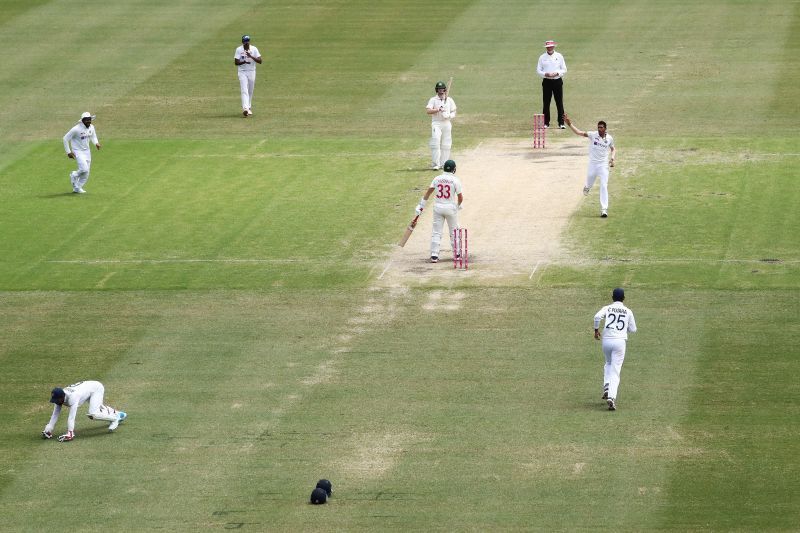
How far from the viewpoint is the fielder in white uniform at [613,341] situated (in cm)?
2442

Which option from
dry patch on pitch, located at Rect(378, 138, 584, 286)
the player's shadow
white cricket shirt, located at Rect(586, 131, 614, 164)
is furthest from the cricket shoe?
the player's shadow

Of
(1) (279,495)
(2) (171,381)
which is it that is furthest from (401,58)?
(1) (279,495)

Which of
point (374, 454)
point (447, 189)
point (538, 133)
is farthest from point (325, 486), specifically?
point (538, 133)

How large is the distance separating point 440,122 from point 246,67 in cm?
877

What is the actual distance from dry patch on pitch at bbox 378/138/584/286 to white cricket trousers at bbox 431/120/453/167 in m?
0.44

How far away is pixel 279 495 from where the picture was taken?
21.8m

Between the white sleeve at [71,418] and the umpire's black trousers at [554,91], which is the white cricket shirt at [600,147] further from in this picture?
the white sleeve at [71,418]

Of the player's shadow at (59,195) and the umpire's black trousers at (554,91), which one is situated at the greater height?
the umpire's black trousers at (554,91)

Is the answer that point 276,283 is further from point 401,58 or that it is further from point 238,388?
point 401,58

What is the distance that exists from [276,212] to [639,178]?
883cm

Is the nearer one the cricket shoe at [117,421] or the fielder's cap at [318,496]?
the fielder's cap at [318,496]

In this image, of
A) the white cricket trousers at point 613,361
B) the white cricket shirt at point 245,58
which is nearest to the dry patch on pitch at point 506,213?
the white cricket trousers at point 613,361

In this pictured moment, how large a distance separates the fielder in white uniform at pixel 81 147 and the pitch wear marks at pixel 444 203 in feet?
31.7

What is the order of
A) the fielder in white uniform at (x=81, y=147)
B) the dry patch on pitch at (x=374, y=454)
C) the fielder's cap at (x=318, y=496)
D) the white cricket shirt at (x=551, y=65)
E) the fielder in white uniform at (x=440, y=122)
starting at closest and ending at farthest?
the fielder's cap at (x=318, y=496) < the dry patch on pitch at (x=374, y=454) < the fielder in white uniform at (x=81, y=147) < the fielder in white uniform at (x=440, y=122) < the white cricket shirt at (x=551, y=65)
